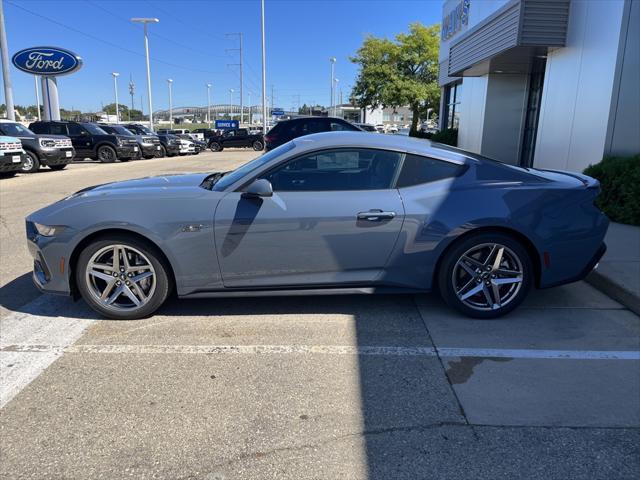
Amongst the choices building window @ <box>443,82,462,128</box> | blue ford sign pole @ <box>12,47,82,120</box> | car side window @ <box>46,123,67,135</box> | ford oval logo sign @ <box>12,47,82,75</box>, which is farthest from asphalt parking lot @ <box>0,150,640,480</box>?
ford oval logo sign @ <box>12,47,82,75</box>

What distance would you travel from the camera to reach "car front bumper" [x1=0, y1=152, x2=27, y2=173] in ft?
47.1

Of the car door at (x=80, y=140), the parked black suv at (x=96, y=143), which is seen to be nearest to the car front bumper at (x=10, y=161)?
the parked black suv at (x=96, y=143)

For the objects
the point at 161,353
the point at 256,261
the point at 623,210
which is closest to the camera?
the point at 161,353

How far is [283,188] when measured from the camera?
416cm

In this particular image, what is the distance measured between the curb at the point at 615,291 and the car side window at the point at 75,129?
2289 cm

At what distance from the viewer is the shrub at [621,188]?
Answer: 7.41 m

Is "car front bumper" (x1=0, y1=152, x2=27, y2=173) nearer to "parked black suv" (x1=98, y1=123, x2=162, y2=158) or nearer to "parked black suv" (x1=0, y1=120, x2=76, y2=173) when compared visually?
"parked black suv" (x1=0, y1=120, x2=76, y2=173)

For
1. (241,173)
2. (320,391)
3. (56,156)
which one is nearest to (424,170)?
(241,173)

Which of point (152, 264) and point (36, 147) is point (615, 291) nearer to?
point (152, 264)

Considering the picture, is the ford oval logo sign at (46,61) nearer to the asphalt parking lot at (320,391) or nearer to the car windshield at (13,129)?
the car windshield at (13,129)

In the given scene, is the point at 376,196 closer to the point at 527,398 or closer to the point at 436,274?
the point at 436,274

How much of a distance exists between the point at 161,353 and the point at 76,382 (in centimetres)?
59

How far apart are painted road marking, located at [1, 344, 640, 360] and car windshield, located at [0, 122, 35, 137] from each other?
1514cm

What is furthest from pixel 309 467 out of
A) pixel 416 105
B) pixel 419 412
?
pixel 416 105
